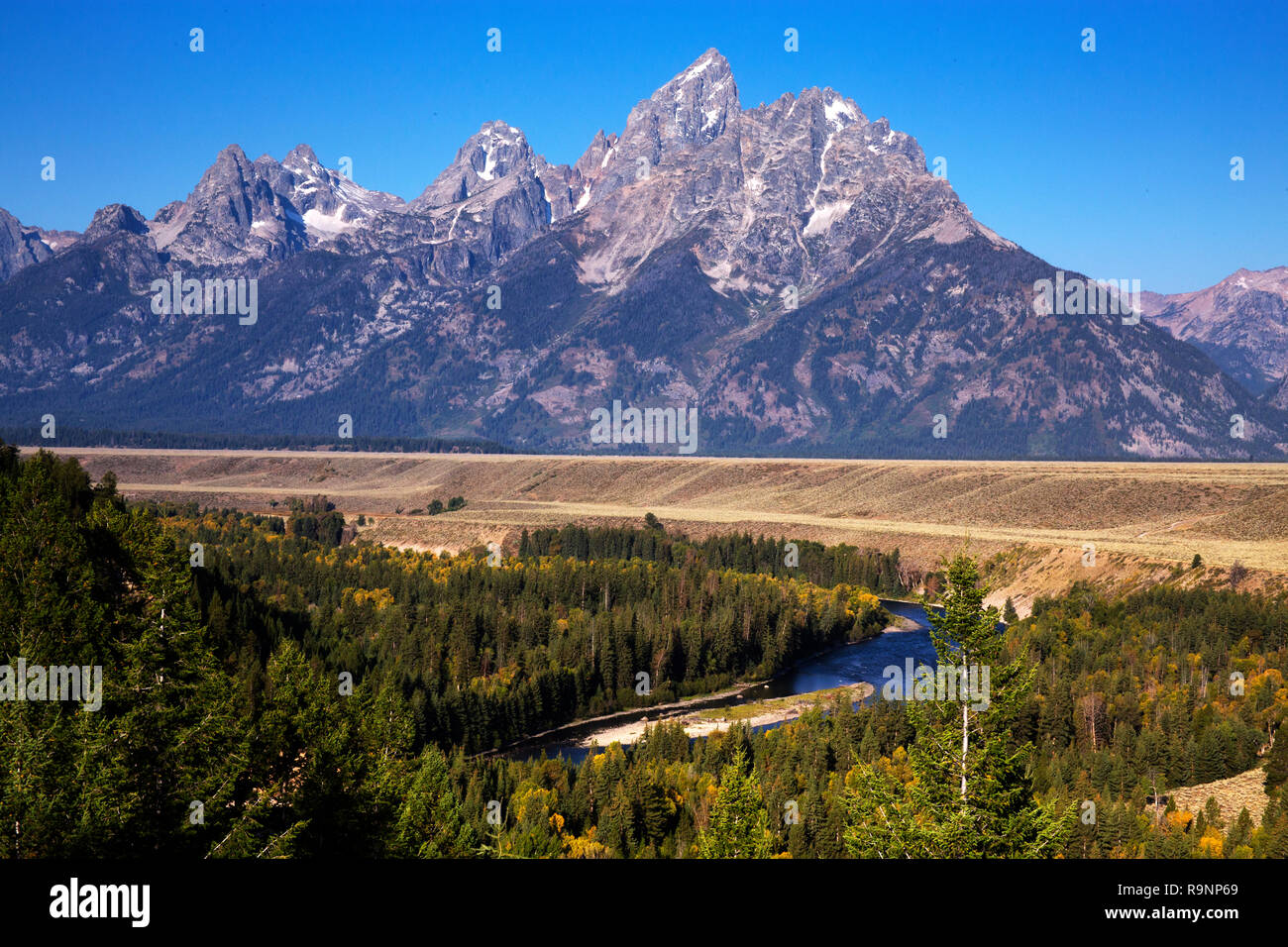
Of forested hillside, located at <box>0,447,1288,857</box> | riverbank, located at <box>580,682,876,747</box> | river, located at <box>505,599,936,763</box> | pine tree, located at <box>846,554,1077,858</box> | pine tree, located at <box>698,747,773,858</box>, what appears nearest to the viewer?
pine tree, located at <box>846,554,1077,858</box>

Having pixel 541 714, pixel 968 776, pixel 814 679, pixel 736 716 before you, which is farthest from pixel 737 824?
pixel 814 679

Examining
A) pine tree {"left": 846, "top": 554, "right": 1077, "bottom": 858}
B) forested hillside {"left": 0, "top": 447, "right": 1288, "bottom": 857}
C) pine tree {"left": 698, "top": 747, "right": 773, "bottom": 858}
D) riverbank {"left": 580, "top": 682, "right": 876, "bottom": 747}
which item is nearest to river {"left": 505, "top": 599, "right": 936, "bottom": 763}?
riverbank {"left": 580, "top": 682, "right": 876, "bottom": 747}

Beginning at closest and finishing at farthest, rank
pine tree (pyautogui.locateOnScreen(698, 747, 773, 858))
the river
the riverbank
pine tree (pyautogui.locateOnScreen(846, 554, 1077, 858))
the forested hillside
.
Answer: pine tree (pyautogui.locateOnScreen(846, 554, 1077, 858)) → the forested hillside → pine tree (pyautogui.locateOnScreen(698, 747, 773, 858)) → the river → the riverbank

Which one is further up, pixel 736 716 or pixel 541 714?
pixel 541 714

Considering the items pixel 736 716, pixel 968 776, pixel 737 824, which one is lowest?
pixel 736 716

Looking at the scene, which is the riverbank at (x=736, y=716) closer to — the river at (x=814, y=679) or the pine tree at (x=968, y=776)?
the river at (x=814, y=679)

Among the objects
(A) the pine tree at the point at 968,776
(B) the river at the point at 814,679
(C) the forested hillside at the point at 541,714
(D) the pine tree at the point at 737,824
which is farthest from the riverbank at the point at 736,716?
(A) the pine tree at the point at 968,776

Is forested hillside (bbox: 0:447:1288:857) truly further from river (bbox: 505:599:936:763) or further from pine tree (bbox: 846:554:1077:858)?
river (bbox: 505:599:936:763)

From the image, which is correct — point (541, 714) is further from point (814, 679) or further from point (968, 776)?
point (968, 776)

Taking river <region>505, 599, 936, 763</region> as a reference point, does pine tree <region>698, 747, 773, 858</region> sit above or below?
above
